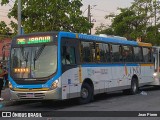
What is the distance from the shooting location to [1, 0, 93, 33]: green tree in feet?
73.9

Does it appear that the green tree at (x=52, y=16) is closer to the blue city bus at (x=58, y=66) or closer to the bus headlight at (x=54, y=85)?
the blue city bus at (x=58, y=66)

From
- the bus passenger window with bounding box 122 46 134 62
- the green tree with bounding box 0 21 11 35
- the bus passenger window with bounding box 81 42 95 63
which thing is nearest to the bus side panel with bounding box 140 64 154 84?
the bus passenger window with bounding box 122 46 134 62

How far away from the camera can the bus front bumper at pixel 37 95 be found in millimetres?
14391

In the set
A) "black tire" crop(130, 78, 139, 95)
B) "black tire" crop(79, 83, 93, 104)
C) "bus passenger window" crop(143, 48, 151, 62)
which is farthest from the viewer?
"bus passenger window" crop(143, 48, 151, 62)

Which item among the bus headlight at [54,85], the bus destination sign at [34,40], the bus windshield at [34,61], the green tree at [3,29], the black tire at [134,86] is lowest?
the black tire at [134,86]

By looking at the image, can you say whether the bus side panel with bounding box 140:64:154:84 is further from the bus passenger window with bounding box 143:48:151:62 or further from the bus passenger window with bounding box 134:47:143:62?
the bus passenger window with bounding box 134:47:143:62

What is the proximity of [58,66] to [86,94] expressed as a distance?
2.41 metres

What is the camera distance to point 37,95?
575 inches

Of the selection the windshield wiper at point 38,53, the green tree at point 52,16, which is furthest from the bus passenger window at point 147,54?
the windshield wiper at point 38,53

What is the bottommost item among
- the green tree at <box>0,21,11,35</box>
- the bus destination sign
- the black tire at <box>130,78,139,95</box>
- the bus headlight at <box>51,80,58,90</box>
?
the black tire at <box>130,78,139,95</box>

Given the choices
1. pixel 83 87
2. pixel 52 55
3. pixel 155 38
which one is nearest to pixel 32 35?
pixel 52 55

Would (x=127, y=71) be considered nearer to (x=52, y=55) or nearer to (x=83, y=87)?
(x=83, y=87)

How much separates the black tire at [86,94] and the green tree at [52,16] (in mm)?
6904

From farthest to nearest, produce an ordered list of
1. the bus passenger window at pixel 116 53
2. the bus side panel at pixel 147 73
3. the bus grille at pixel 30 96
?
the bus side panel at pixel 147 73 < the bus passenger window at pixel 116 53 < the bus grille at pixel 30 96
